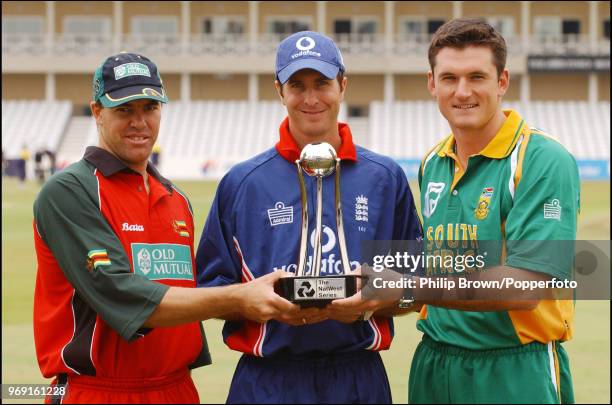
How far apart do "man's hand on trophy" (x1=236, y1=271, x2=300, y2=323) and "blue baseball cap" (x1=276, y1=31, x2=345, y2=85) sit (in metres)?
0.91

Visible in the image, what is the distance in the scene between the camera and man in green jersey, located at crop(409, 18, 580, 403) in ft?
12.4

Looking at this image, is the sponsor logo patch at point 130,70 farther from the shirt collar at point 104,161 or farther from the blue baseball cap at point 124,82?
the shirt collar at point 104,161

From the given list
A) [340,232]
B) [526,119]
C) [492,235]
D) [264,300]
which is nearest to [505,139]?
[492,235]

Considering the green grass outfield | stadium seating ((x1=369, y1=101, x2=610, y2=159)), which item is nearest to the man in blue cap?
the green grass outfield

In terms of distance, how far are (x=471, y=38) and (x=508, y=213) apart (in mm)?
721

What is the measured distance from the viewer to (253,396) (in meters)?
4.05

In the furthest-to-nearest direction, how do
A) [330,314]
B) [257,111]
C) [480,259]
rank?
[257,111]
[480,259]
[330,314]

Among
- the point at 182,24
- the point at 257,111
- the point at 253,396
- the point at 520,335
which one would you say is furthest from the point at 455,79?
the point at 182,24

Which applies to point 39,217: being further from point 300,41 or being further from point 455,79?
point 455,79

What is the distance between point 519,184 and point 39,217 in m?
1.87

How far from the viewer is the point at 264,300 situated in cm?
356

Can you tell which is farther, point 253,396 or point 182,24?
point 182,24

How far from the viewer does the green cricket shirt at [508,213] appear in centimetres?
376

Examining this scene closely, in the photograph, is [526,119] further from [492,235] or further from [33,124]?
[492,235]
